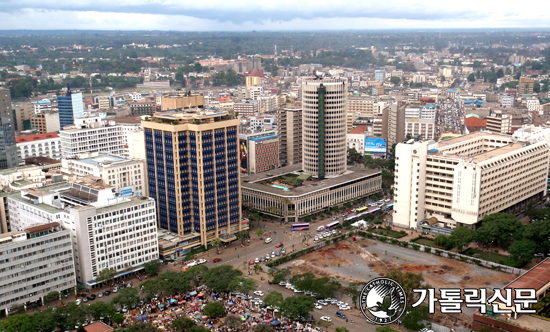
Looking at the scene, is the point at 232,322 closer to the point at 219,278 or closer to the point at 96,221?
the point at 219,278

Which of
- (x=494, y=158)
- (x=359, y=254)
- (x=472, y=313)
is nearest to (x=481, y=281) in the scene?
(x=472, y=313)

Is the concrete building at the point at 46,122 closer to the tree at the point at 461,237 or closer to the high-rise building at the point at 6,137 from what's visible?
the high-rise building at the point at 6,137

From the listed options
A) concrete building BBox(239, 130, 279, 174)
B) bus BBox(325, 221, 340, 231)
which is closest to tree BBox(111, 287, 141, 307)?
bus BBox(325, 221, 340, 231)

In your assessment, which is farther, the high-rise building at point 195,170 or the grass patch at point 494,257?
the high-rise building at point 195,170

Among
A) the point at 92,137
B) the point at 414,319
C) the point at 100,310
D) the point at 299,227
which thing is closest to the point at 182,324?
Answer: the point at 100,310

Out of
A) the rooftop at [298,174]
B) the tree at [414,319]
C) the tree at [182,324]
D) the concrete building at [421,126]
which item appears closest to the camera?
the tree at [182,324]

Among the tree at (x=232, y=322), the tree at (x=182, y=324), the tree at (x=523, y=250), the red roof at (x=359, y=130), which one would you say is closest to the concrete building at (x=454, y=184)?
the tree at (x=523, y=250)

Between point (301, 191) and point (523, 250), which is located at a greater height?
point (301, 191)
